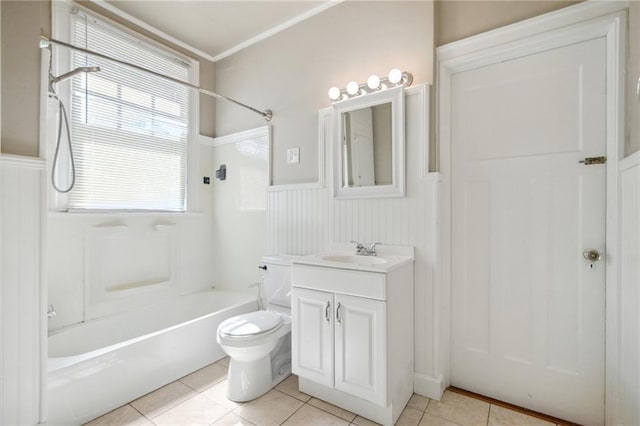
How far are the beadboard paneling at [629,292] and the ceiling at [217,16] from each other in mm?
2137

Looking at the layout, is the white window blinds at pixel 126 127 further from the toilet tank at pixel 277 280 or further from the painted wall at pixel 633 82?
the painted wall at pixel 633 82

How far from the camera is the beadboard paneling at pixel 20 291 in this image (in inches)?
48.9

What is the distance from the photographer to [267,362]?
1908 mm

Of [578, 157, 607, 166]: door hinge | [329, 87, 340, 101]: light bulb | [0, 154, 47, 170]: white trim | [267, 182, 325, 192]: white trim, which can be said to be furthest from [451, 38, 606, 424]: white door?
[0, 154, 47, 170]: white trim

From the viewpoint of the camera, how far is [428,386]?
182cm

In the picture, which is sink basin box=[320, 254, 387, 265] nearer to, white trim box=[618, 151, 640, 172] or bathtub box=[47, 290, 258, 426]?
bathtub box=[47, 290, 258, 426]

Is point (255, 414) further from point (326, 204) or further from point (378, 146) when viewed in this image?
point (378, 146)

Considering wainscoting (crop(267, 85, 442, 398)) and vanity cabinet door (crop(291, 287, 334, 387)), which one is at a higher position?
wainscoting (crop(267, 85, 442, 398))

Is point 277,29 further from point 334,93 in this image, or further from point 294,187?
point 294,187

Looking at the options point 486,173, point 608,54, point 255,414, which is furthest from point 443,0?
point 255,414

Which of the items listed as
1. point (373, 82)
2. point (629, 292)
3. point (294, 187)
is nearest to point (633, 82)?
point (629, 292)

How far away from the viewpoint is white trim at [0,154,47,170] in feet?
4.03

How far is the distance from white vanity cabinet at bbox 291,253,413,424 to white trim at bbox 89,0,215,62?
8.03 ft

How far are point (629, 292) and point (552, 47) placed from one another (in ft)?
4.26
